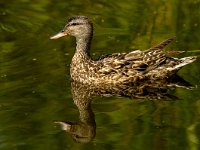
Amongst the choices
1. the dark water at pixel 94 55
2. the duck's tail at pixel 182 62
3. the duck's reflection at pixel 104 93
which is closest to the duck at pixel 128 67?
the duck's tail at pixel 182 62

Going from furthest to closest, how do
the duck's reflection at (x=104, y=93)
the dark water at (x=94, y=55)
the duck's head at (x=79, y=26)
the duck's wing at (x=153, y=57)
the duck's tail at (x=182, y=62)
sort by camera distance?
the duck's head at (x=79, y=26)
the duck's wing at (x=153, y=57)
the duck's tail at (x=182, y=62)
the duck's reflection at (x=104, y=93)
the dark water at (x=94, y=55)

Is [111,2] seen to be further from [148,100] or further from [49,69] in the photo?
[148,100]

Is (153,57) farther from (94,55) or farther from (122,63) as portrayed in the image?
(94,55)

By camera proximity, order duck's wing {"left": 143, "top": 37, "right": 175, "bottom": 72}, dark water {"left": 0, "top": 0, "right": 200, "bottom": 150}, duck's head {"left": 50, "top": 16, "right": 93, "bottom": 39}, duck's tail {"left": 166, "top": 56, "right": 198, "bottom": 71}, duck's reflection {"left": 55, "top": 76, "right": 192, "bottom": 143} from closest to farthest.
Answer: dark water {"left": 0, "top": 0, "right": 200, "bottom": 150}
duck's reflection {"left": 55, "top": 76, "right": 192, "bottom": 143}
duck's tail {"left": 166, "top": 56, "right": 198, "bottom": 71}
duck's wing {"left": 143, "top": 37, "right": 175, "bottom": 72}
duck's head {"left": 50, "top": 16, "right": 93, "bottom": 39}

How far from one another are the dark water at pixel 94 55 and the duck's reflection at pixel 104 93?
118 millimetres

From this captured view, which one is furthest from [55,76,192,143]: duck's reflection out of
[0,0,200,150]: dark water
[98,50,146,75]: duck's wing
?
[98,50,146,75]: duck's wing

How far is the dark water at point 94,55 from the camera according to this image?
1106cm

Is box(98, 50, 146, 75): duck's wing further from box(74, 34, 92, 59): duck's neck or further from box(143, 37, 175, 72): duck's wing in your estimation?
box(74, 34, 92, 59): duck's neck

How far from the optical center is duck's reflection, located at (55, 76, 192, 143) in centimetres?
1166

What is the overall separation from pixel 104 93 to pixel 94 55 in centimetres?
203

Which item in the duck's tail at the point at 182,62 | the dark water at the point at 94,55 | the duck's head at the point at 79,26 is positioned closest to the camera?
the dark water at the point at 94,55

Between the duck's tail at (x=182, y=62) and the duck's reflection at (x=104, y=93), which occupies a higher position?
the duck's tail at (x=182, y=62)

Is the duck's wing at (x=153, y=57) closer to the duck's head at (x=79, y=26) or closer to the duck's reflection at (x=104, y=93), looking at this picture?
the duck's reflection at (x=104, y=93)

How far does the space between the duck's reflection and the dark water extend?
118mm
